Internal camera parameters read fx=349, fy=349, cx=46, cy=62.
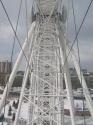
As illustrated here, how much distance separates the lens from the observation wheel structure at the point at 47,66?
15.2 meters

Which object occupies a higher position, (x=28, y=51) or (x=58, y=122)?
(x=28, y=51)

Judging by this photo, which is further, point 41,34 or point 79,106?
point 79,106

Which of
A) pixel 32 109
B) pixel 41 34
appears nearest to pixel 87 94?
pixel 32 109

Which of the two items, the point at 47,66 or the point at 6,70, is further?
the point at 6,70

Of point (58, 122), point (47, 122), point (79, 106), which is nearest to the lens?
point (58, 122)

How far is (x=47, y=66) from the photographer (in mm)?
16281

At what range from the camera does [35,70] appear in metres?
15.6

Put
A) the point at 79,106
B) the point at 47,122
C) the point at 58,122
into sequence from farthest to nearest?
the point at 79,106
the point at 47,122
the point at 58,122

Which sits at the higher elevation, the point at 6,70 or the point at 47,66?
the point at 6,70

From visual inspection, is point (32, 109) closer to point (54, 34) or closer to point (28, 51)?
point (28, 51)

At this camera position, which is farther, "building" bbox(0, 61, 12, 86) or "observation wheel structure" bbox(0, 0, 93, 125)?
"observation wheel structure" bbox(0, 0, 93, 125)

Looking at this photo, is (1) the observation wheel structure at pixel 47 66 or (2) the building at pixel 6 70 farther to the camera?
(1) the observation wheel structure at pixel 47 66

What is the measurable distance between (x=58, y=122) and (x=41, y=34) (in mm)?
4201

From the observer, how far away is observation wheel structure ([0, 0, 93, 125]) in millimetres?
15227
